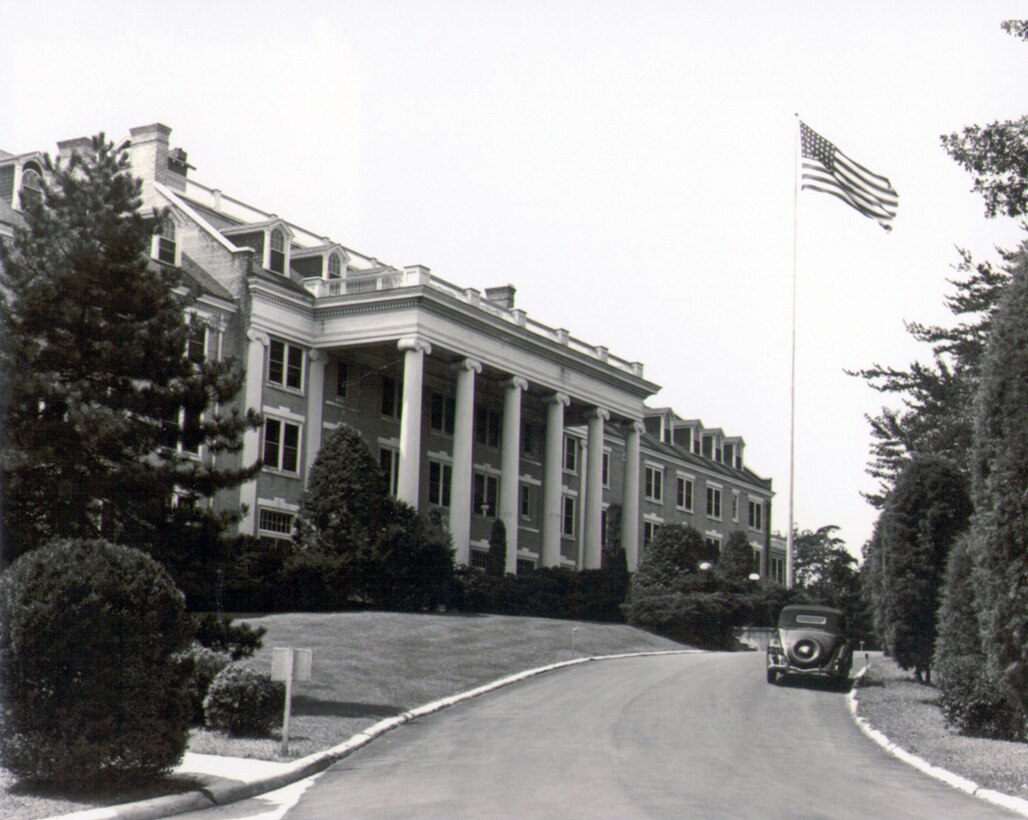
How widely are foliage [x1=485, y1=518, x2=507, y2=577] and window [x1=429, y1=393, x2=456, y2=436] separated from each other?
211 inches

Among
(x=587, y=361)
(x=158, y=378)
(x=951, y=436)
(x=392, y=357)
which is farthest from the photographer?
(x=587, y=361)

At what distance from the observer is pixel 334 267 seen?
53.9 meters

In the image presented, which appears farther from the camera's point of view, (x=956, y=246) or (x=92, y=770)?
(x=956, y=246)

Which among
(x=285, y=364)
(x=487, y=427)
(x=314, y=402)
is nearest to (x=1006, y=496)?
(x=285, y=364)

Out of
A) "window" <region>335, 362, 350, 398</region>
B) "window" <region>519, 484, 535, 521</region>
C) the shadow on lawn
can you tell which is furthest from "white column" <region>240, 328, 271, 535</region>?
the shadow on lawn

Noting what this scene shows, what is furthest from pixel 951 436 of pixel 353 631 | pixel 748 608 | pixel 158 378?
pixel 158 378

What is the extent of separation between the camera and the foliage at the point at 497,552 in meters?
52.8

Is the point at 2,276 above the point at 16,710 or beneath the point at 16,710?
above

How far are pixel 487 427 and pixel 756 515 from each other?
3489cm

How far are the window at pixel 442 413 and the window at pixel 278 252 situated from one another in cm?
873

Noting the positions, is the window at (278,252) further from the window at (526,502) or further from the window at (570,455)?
the window at (570,455)

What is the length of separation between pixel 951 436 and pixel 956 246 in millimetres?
6901

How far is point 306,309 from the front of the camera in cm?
4966

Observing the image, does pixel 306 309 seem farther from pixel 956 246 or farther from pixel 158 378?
pixel 158 378
